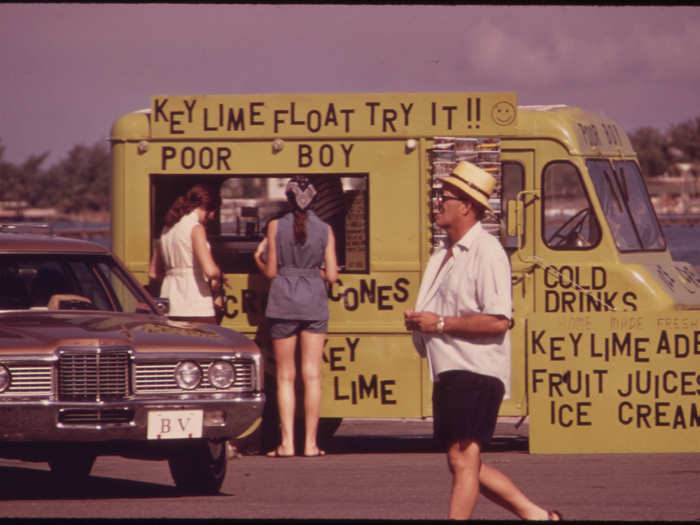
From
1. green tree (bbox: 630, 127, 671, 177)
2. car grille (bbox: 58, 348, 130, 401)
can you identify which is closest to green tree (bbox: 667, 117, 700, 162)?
green tree (bbox: 630, 127, 671, 177)

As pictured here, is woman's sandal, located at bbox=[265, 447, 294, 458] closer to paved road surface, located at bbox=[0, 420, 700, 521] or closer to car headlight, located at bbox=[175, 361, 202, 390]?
paved road surface, located at bbox=[0, 420, 700, 521]

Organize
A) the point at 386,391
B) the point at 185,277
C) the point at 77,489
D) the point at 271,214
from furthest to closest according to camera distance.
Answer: the point at 271,214 < the point at 386,391 < the point at 185,277 < the point at 77,489

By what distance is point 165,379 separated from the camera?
32.9 feet

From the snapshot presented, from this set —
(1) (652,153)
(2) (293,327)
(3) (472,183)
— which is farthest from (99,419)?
(1) (652,153)

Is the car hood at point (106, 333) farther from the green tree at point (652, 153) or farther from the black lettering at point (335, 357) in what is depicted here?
the green tree at point (652, 153)

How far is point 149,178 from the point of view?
13234mm

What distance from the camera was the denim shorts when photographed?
12695 millimetres

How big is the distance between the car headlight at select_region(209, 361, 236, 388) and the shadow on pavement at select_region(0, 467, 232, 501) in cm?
81

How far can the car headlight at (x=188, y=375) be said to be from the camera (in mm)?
10094

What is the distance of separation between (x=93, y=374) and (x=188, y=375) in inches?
22.2

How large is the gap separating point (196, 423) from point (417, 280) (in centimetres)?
327

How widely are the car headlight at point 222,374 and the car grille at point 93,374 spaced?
0.53 m

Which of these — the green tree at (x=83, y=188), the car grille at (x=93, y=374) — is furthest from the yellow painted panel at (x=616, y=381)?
the green tree at (x=83, y=188)

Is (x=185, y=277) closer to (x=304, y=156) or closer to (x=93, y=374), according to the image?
(x=304, y=156)
